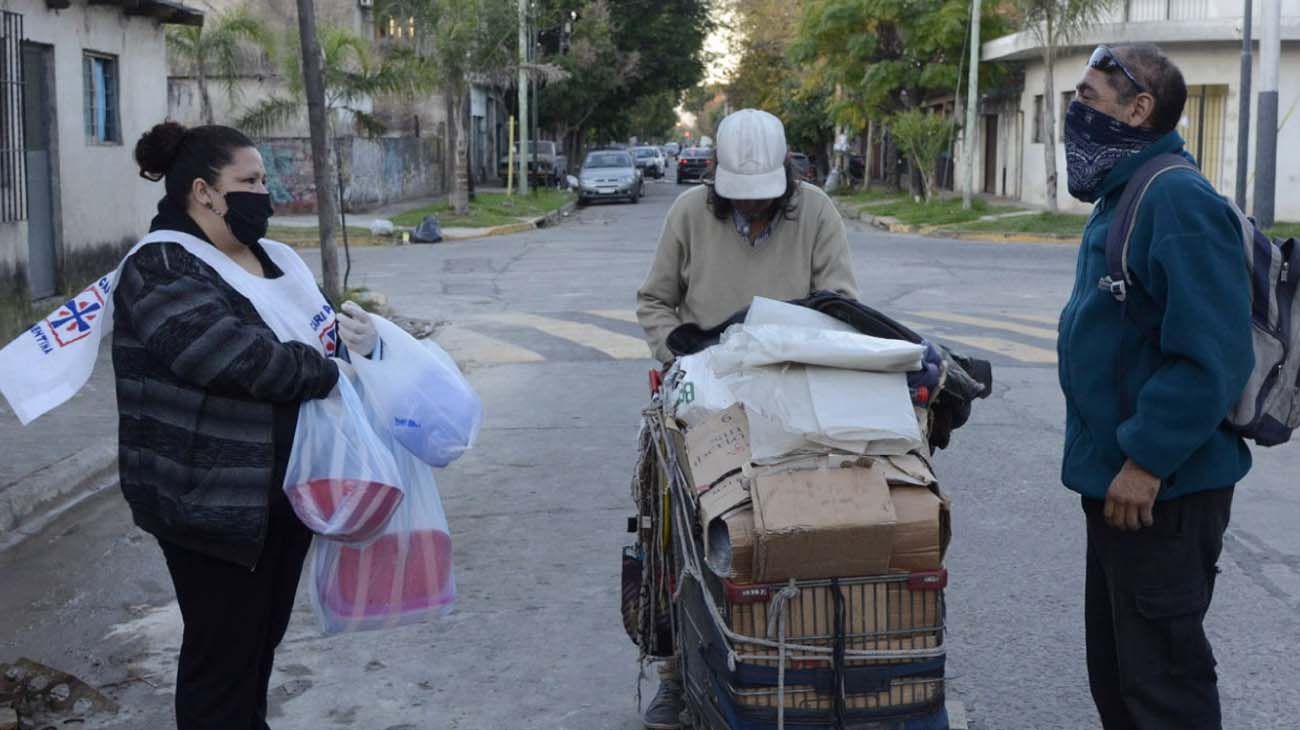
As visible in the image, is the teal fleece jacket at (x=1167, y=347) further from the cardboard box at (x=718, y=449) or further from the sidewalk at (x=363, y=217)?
the sidewalk at (x=363, y=217)

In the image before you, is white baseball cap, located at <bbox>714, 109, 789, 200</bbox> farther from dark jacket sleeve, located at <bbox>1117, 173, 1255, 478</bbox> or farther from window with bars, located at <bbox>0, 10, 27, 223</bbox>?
window with bars, located at <bbox>0, 10, 27, 223</bbox>

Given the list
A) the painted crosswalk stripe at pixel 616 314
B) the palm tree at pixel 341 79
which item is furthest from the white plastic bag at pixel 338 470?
the palm tree at pixel 341 79

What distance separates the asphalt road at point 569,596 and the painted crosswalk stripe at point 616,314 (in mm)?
3043

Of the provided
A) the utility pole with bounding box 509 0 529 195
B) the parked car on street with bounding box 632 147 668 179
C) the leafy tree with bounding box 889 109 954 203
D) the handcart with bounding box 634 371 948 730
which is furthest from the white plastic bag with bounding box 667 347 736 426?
the parked car on street with bounding box 632 147 668 179

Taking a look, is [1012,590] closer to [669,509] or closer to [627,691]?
[627,691]

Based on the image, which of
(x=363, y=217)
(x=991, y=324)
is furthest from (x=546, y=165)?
(x=991, y=324)

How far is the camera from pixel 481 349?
1261 centimetres

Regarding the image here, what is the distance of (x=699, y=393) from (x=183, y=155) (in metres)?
1.34

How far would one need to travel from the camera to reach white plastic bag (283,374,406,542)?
3.43 metres

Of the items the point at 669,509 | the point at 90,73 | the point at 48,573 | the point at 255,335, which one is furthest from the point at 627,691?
the point at 90,73

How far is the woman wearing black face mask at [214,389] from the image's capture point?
3.36 meters

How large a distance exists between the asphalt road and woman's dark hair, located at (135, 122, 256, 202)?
1834 mm

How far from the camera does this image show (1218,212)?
3.11m

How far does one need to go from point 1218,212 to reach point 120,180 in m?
14.4
